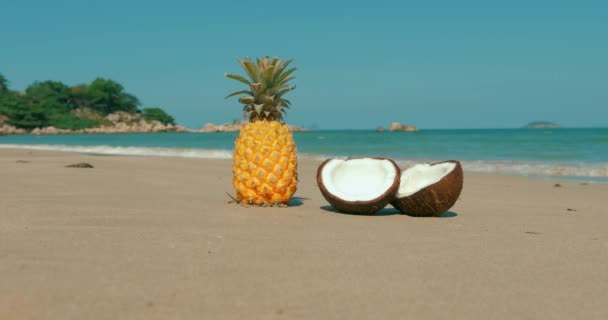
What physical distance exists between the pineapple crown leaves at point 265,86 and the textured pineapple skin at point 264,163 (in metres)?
0.25

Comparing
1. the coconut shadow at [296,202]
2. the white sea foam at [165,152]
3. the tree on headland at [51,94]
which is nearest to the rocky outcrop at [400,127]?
the tree on headland at [51,94]

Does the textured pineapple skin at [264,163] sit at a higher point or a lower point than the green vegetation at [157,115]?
lower

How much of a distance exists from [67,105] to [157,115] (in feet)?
75.6

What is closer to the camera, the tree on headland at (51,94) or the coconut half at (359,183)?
the coconut half at (359,183)

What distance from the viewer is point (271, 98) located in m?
5.90

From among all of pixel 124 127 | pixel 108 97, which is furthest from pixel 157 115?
pixel 124 127

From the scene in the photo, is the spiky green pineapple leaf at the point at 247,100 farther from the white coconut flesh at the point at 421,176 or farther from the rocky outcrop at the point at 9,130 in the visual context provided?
the rocky outcrop at the point at 9,130

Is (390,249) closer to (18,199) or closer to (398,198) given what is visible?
(398,198)

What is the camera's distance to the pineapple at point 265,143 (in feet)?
18.3

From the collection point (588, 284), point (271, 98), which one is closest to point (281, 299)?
point (588, 284)

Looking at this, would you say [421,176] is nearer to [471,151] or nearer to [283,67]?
[283,67]

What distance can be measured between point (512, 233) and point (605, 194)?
516cm

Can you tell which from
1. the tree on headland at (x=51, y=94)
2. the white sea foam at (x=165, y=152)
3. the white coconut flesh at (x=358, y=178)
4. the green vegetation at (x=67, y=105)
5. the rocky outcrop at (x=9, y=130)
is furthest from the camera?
the tree on headland at (x=51, y=94)

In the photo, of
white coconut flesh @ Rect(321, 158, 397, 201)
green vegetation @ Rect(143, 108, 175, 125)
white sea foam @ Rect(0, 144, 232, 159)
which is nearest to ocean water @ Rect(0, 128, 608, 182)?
white sea foam @ Rect(0, 144, 232, 159)
